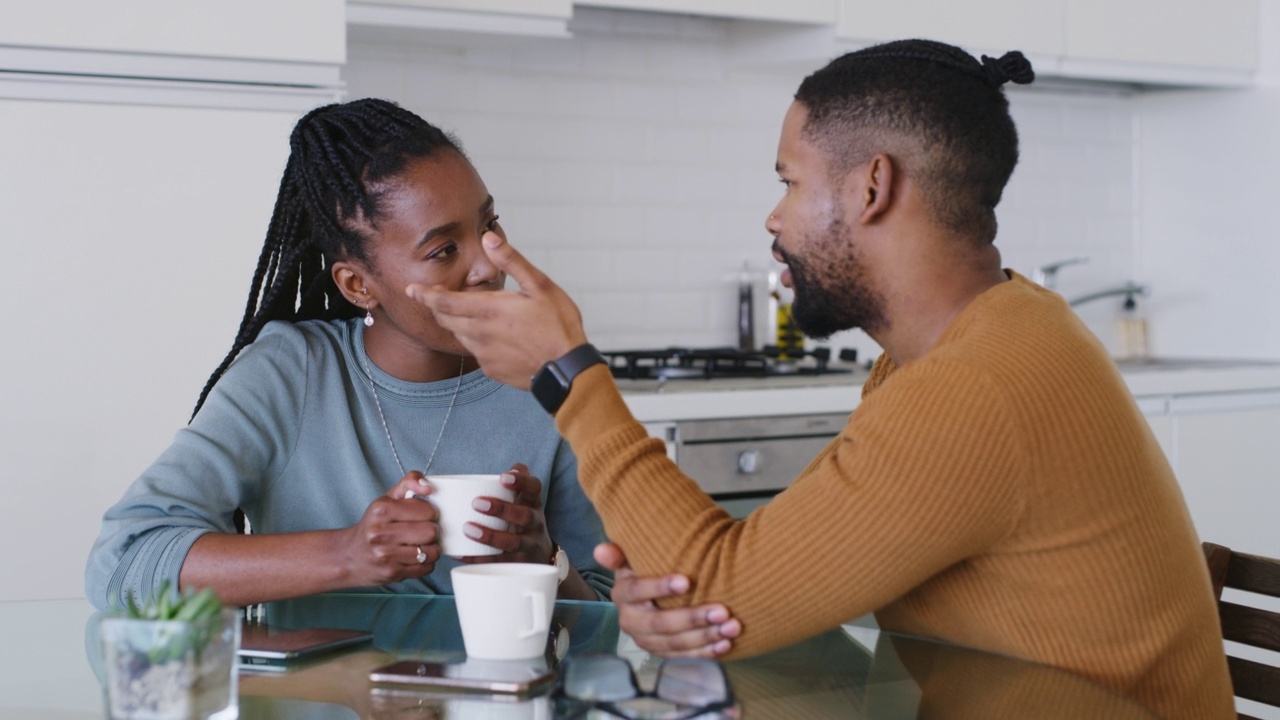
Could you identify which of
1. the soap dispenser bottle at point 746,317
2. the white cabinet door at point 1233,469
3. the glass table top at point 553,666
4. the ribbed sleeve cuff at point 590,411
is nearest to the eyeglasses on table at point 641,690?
the glass table top at point 553,666

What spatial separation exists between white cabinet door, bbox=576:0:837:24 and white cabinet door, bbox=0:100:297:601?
1.00 metres

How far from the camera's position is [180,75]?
242 cm

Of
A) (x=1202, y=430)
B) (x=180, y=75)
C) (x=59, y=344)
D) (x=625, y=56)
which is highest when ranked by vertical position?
(x=625, y=56)

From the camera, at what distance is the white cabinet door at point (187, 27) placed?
232 cm

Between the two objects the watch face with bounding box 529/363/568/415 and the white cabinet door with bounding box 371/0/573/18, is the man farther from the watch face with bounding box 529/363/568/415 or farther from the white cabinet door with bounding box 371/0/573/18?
the white cabinet door with bounding box 371/0/573/18

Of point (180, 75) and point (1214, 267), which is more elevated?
point (180, 75)

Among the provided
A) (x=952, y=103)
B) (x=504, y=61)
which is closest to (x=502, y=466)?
(x=952, y=103)

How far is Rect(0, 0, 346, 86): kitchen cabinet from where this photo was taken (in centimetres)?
232

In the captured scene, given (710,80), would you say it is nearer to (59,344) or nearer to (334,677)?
(59,344)

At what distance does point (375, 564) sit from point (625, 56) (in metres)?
2.38

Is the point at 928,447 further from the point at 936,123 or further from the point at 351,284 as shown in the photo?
the point at 351,284

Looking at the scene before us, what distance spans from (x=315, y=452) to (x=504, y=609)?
62cm

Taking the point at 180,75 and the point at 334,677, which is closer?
the point at 334,677

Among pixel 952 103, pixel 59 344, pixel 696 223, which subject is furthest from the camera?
pixel 696 223
